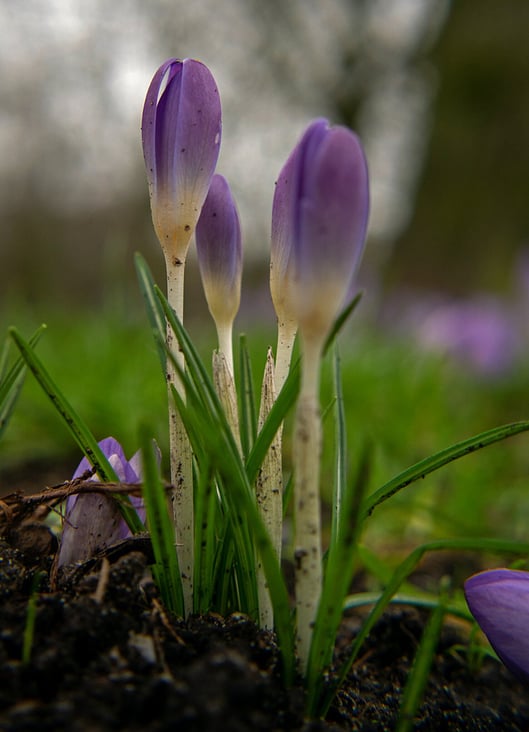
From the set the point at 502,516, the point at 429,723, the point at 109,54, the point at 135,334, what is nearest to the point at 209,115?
the point at 429,723

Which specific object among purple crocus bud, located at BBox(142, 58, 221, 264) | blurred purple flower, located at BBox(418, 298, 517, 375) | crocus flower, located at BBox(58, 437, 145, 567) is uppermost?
blurred purple flower, located at BBox(418, 298, 517, 375)

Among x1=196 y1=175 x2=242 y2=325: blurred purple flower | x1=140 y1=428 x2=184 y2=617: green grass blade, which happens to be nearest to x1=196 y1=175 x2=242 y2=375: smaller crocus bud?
x1=196 y1=175 x2=242 y2=325: blurred purple flower

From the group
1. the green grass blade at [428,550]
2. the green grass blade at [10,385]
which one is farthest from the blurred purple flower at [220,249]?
the green grass blade at [428,550]

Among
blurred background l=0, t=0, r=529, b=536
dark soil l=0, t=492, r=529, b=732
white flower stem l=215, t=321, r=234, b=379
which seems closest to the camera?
dark soil l=0, t=492, r=529, b=732

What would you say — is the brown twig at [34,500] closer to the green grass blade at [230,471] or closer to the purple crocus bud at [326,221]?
the green grass blade at [230,471]

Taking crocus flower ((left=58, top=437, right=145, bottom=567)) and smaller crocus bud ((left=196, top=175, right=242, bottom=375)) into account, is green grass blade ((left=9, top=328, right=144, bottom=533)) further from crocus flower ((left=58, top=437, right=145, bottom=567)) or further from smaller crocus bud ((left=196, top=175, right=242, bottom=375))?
smaller crocus bud ((left=196, top=175, right=242, bottom=375))

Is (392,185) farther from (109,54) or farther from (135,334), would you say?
(135,334)

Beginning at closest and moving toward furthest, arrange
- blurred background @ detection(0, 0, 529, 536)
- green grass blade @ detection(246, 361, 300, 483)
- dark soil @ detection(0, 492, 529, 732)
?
1. dark soil @ detection(0, 492, 529, 732)
2. green grass blade @ detection(246, 361, 300, 483)
3. blurred background @ detection(0, 0, 529, 536)

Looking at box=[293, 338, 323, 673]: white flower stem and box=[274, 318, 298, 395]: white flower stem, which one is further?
box=[274, 318, 298, 395]: white flower stem
